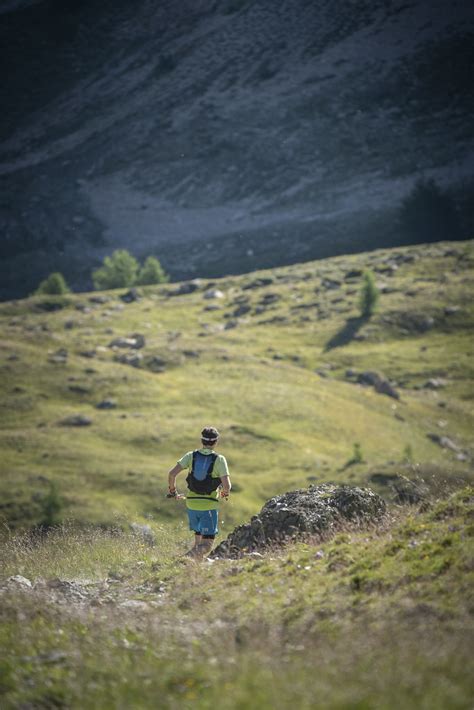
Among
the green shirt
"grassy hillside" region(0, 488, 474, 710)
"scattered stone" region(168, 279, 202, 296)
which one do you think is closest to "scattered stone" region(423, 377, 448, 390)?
"scattered stone" region(168, 279, 202, 296)

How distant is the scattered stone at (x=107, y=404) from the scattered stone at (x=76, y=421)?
5.17 m

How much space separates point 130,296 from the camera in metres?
165

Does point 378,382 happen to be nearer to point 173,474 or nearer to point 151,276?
point 173,474

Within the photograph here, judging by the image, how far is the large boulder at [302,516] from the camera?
15562mm

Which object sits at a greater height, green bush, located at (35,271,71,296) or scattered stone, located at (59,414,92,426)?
scattered stone, located at (59,414,92,426)

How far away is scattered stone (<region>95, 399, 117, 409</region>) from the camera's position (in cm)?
7962

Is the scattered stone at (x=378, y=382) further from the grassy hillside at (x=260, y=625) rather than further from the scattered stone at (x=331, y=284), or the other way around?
the grassy hillside at (x=260, y=625)

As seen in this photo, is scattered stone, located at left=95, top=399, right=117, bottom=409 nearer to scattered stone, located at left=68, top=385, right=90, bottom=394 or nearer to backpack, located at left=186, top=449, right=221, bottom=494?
scattered stone, located at left=68, top=385, right=90, bottom=394

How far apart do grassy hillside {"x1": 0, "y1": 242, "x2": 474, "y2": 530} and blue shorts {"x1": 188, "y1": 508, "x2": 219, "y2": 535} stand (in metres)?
15.7

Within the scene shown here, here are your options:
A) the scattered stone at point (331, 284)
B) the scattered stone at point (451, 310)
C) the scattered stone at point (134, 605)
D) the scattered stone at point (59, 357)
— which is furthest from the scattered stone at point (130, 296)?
the scattered stone at point (134, 605)

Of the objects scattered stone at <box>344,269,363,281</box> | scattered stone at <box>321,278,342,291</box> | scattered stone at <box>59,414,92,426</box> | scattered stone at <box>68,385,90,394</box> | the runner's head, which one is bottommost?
scattered stone at <box>344,269,363,281</box>

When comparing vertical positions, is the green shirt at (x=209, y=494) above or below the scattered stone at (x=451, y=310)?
above

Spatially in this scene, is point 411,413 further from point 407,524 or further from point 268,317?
point 407,524

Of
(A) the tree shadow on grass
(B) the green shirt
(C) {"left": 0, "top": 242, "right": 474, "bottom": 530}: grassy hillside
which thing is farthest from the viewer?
(A) the tree shadow on grass
